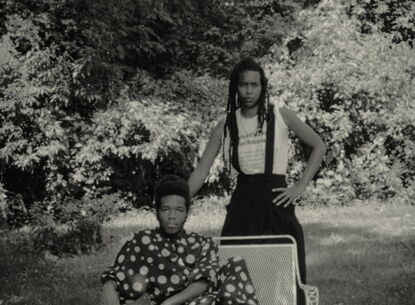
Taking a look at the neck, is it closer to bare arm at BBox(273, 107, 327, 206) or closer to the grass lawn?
bare arm at BBox(273, 107, 327, 206)

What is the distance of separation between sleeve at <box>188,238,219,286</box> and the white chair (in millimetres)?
226

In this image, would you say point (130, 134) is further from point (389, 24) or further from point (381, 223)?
point (389, 24)

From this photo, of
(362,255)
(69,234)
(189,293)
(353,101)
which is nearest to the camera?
(189,293)

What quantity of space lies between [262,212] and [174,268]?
60cm

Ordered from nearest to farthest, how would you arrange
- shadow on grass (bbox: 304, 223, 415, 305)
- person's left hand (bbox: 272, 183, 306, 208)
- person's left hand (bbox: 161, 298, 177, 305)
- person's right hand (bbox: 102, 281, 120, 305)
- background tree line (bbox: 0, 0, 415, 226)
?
person's right hand (bbox: 102, 281, 120, 305) → person's left hand (bbox: 161, 298, 177, 305) → person's left hand (bbox: 272, 183, 306, 208) → shadow on grass (bbox: 304, 223, 415, 305) → background tree line (bbox: 0, 0, 415, 226)

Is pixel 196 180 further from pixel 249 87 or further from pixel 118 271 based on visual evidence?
pixel 118 271

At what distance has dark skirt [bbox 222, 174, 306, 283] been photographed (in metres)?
3.53

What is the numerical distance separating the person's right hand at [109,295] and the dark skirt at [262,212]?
86 cm

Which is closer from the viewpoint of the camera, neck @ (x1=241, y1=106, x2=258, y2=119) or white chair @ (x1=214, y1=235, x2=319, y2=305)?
white chair @ (x1=214, y1=235, x2=319, y2=305)

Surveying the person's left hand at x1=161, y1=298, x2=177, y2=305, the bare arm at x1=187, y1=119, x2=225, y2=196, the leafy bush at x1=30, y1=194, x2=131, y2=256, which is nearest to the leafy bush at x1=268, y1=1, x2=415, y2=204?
the leafy bush at x1=30, y1=194, x2=131, y2=256

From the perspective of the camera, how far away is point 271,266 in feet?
11.3

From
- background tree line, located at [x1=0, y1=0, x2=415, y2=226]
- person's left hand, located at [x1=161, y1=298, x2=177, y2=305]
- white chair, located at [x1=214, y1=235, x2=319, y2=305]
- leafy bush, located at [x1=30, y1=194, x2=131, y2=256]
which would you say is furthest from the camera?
background tree line, located at [x1=0, y1=0, x2=415, y2=226]

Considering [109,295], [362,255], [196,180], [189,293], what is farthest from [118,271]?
[362,255]

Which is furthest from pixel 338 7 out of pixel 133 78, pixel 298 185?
pixel 298 185
